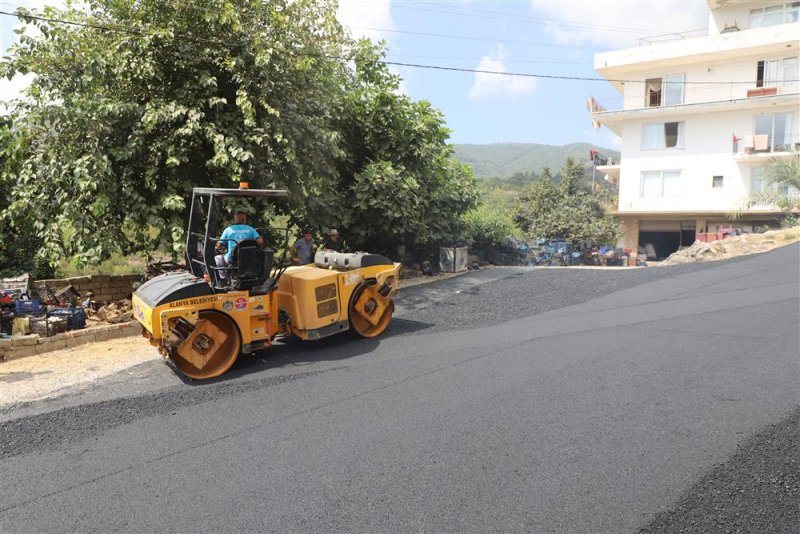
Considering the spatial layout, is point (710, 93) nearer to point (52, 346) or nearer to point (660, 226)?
point (660, 226)

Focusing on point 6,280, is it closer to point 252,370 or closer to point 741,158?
point 252,370

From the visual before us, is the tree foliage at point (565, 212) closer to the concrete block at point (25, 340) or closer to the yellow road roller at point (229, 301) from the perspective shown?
the yellow road roller at point (229, 301)

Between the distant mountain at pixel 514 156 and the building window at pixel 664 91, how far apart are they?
4514 inches

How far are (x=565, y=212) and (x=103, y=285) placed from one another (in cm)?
2087

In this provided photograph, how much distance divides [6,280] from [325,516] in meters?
7.33

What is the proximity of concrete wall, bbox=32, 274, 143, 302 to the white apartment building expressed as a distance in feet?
77.0

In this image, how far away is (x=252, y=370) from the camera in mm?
6262

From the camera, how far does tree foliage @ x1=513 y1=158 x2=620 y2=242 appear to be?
24656 mm

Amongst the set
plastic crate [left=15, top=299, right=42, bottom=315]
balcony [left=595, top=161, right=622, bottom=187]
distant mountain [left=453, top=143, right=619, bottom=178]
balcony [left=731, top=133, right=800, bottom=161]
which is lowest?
plastic crate [left=15, top=299, right=42, bottom=315]

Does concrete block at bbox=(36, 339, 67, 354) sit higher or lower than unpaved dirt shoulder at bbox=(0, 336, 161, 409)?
higher

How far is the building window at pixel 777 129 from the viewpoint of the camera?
24672 mm

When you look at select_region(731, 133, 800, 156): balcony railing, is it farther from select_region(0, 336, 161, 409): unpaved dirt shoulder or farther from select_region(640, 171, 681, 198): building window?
select_region(0, 336, 161, 409): unpaved dirt shoulder

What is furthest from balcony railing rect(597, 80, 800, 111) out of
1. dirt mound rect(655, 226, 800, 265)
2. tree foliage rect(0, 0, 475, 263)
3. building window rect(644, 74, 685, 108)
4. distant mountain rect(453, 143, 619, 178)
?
distant mountain rect(453, 143, 619, 178)

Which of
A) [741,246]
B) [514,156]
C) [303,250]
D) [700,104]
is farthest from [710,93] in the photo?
[514,156]
